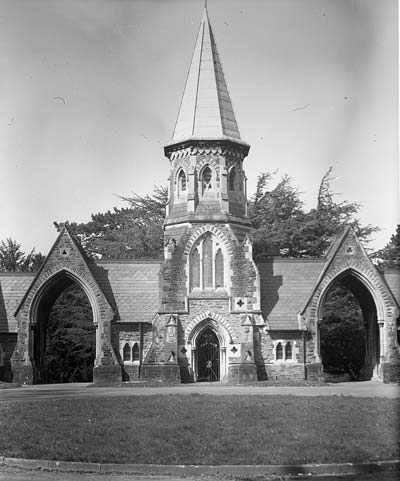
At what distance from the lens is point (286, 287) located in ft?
119

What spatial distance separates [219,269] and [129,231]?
23.8 meters

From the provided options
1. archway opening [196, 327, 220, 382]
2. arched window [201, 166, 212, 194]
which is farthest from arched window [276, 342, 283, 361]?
arched window [201, 166, 212, 194]

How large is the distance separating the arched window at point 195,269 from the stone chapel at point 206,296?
0.18 feet

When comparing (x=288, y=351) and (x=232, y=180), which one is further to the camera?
(x=232, y=180)

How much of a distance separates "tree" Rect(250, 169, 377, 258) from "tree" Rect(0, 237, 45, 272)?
16.8 meters

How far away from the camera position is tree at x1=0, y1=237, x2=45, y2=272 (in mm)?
55769

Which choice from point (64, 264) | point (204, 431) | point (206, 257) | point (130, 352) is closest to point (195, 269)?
point (206, 257)

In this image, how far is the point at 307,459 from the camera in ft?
43.1

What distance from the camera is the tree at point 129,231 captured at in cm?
5519

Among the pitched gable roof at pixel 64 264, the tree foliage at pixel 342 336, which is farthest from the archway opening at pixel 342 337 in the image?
the pitched gable roof at pixel 64 264

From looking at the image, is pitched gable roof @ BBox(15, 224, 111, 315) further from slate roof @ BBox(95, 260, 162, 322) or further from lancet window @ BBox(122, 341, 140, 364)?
lancet window @ BBox(122, 341, 140, 364)

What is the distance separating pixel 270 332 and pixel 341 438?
19280 mm

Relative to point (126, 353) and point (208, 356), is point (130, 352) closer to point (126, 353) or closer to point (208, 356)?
point (126, 353)

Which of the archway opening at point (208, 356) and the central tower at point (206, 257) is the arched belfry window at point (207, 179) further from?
the archway opening at point (208, 356)
